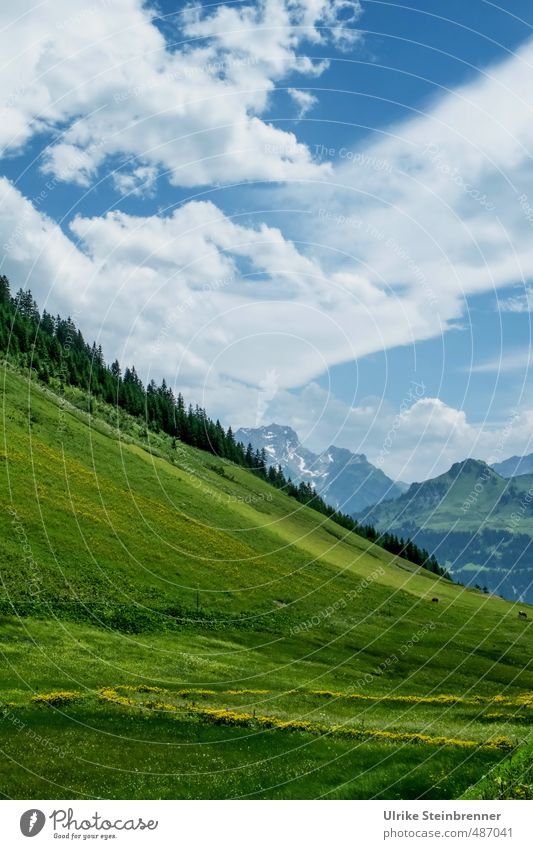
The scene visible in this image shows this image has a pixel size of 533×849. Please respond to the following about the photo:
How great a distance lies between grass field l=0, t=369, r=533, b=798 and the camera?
25625 mm

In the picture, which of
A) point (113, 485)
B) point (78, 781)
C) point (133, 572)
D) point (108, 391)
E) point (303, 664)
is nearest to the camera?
point (78, 781)

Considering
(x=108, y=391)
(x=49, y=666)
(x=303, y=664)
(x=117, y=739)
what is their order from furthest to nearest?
(x=108, y=391), (x=303, y=664), (x=49, y=666), (x=117, y=739)

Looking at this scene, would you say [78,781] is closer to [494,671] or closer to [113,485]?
[494,671]

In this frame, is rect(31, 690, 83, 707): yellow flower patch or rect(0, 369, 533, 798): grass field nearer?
rect(0, 369, 533, 798): grass field

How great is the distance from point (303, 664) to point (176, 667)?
14391 mm

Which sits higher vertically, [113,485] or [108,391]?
[108,391]

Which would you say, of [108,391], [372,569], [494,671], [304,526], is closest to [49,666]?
[494,671]

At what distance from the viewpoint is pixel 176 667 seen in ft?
159

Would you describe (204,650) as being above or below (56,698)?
below

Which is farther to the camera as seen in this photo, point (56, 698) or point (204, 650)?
point (204, 650)

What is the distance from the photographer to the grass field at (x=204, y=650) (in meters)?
25.6

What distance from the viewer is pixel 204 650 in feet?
184

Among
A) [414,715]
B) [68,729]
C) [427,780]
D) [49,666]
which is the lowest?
[49,666]

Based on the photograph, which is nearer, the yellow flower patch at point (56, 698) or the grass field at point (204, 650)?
the grass field at point (204, 650)
